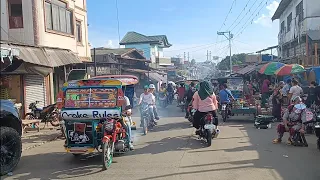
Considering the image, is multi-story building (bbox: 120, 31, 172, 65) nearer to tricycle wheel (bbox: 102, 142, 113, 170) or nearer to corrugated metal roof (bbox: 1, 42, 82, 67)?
corrugated metal roof (bbox: 1, 42, 82, 67)

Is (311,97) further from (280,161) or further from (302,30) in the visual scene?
(302,30)

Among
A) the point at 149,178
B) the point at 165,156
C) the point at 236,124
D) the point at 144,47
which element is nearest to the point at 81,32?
the point at 236,124

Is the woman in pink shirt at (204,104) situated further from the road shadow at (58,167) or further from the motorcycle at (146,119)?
the road shadow at (58,167)

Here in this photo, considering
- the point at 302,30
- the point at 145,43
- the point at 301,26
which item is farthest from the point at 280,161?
the point at 145,43

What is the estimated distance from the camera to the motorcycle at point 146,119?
12.0m

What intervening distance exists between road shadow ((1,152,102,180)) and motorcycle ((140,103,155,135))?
12.4 feet

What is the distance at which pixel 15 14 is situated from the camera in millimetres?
16594

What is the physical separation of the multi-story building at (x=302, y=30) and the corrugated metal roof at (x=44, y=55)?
47.6 ft

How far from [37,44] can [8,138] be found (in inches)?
402

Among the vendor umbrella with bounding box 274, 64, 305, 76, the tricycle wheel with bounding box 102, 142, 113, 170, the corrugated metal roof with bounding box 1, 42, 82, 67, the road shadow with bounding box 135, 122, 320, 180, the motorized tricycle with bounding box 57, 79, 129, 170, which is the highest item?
the corrugated metal roof with bounding box 1, 42, 82, 67

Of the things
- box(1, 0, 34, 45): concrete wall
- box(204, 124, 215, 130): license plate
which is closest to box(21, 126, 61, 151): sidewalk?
box(204, 124, 215, 130): license plate

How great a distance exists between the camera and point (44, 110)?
47.0ft

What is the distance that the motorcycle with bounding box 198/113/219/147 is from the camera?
9.16m

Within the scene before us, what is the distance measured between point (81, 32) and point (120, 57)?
758cm
